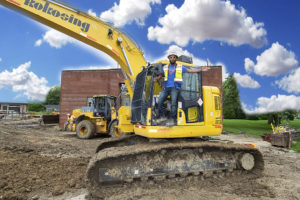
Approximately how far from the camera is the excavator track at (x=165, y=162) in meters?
4.16

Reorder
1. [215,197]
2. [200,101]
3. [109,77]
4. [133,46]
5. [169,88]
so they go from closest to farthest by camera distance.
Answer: [215,197] → [169,88] → [200,101] → [133,46] → [109,77]

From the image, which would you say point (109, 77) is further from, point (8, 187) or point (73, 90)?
point (8, 187)

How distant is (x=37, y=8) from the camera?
7.06 meters

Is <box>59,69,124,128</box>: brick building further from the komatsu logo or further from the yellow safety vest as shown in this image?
the yellow safety vest

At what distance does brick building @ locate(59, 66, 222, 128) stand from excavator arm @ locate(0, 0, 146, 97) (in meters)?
12.1

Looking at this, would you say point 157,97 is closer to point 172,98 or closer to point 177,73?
point 172,98

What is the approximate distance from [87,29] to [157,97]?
12.7 feet

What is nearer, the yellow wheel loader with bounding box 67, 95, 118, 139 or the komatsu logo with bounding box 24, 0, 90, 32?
the komatsu logo with bounding box 24, 0, 90, 32

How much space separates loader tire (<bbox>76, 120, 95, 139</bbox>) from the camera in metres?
12.9

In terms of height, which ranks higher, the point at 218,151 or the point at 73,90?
the point at 73,90

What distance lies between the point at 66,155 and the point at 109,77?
12728 mm

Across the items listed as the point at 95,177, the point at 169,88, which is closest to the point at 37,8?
the point at 169,88

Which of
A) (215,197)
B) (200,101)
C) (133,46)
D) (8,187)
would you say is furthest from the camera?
(133,46)

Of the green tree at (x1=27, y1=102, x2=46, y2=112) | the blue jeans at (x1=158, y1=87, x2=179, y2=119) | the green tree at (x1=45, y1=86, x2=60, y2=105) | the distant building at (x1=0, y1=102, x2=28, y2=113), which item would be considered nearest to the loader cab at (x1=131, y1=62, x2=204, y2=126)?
the blue jeans at (x1=158, y1=87, x2=179, y2=119)
